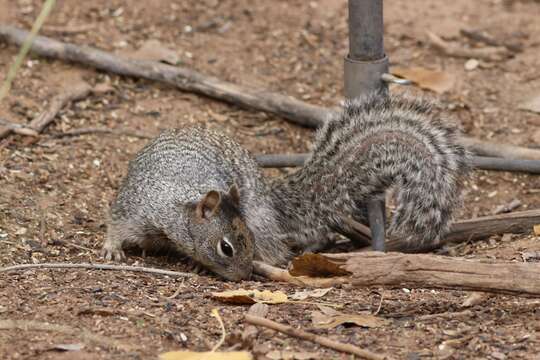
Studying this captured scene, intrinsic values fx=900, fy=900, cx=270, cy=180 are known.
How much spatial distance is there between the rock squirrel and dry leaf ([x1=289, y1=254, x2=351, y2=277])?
0.50 meters

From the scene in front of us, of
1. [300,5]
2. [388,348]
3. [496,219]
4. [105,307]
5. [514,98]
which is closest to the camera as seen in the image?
[388,348]

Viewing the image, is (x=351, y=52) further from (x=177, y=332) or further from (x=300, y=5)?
(x=300, y=5)

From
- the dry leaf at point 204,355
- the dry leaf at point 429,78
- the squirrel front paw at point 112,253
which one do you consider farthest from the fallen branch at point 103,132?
the dry leaf at point 204,355

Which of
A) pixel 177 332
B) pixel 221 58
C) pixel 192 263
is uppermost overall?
pixel 221 58

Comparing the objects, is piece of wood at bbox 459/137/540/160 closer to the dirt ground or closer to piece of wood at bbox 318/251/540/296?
the dirt ground

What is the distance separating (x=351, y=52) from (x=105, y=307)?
8.03 ft

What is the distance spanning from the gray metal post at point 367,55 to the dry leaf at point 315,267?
64 cm

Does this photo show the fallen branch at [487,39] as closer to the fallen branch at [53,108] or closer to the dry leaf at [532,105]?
the dry leaf at [532,105]

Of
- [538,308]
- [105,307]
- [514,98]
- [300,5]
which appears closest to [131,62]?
[300,5]

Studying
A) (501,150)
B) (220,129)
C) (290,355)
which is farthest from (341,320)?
(220,129)

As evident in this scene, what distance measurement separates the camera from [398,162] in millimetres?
5199

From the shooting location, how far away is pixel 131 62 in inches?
307

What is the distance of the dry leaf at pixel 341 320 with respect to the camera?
4.12 m

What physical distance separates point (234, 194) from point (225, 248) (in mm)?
328
